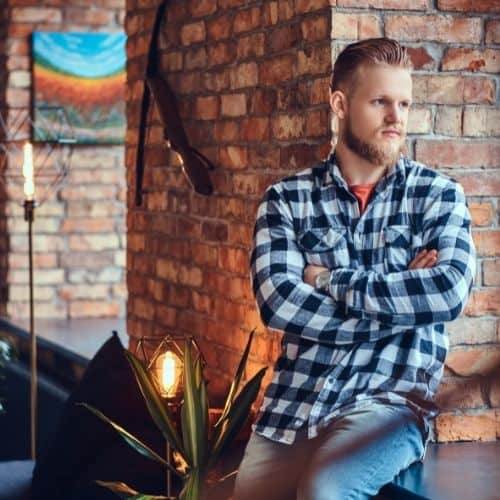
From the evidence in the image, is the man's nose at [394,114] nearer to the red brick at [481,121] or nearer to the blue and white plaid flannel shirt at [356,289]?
the blue and white plaid flannel shirt at [356,289]

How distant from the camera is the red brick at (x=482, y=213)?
3000 millimetres

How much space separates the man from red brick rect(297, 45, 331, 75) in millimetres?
312

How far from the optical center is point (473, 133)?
2998 millimetres

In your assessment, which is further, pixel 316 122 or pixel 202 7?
pixel 202 7

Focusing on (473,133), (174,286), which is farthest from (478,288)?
(174,286)

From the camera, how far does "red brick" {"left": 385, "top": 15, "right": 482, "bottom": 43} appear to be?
2939mm

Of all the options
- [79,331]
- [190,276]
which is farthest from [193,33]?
[79,331]

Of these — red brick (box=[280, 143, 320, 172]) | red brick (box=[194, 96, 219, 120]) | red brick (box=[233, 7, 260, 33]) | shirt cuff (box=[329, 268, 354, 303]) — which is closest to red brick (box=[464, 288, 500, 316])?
red brick (box=[280, 143, 320, 172])

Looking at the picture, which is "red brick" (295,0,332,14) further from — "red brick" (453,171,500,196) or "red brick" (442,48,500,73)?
"red brick" (453,171,500,196)

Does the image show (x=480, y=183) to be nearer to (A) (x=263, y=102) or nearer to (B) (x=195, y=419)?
(A) (x=263, y=102)

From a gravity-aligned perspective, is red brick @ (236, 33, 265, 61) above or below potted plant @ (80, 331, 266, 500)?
above

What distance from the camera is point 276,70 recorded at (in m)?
3.26

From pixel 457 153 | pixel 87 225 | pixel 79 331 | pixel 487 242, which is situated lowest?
pixel 79 331

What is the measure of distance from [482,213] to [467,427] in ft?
1.71
